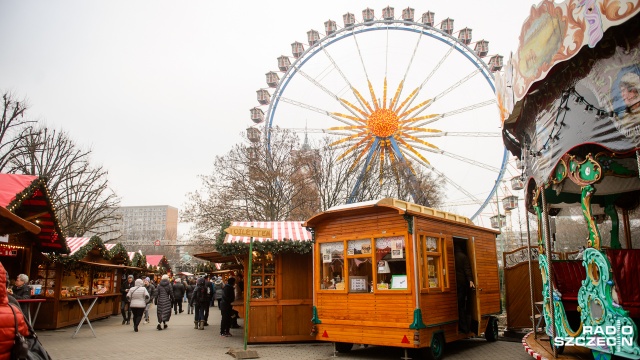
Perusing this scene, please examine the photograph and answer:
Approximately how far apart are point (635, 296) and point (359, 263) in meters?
4.96

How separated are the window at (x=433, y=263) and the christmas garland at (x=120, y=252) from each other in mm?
13282

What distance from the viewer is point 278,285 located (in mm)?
11922

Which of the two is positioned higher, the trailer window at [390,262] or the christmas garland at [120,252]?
the christmas garland at [120,252]

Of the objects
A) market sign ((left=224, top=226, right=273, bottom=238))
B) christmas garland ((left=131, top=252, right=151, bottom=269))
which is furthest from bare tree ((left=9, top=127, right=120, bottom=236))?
market sign ((left=224, top=226, right=273, bottom=238))

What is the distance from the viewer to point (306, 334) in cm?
1183

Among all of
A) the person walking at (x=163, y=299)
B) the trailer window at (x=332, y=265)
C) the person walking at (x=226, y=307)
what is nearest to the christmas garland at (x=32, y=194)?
the person walking at (x=163, y=299)

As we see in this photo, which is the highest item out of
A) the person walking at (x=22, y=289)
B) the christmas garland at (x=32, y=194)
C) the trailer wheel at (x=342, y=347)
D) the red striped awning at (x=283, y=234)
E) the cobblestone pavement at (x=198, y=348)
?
the christmas garland at (x=32, y=194)

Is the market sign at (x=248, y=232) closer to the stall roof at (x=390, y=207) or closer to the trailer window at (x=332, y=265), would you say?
the stall roof at (x=390, y=207)

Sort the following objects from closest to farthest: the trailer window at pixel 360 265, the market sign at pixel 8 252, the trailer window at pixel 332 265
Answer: the trailer window at pixel 360 265 < the trailer window at pixel 332 265 < the market sign at pixel 8 252

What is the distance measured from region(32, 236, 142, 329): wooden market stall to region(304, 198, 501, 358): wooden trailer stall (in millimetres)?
7908

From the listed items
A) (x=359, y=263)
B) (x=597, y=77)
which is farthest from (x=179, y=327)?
(x=597, y=77)

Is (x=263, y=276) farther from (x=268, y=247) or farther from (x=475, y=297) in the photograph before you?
(x=475, y=297)

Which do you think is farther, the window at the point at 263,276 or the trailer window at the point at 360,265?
the window at the point at 263,276

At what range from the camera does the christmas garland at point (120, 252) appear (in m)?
18.6
